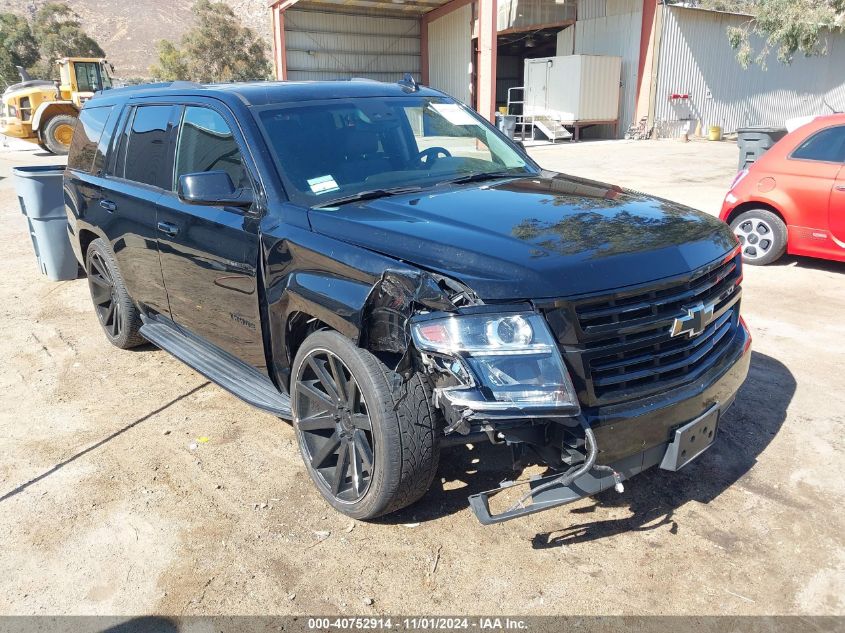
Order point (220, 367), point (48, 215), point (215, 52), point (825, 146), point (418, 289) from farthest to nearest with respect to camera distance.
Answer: point (215, 52) < point (48, 215) < point (825, 146) < point (220, 367) < point (418, 289)

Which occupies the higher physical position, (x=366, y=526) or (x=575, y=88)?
(x=575, y=88)

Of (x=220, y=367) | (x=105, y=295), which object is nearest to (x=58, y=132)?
(x=105, y=295)

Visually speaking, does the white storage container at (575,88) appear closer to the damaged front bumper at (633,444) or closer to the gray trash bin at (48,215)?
the gray trash bin at (48,215)

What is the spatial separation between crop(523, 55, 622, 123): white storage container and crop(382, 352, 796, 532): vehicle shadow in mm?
23967

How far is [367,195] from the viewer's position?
3.55 m

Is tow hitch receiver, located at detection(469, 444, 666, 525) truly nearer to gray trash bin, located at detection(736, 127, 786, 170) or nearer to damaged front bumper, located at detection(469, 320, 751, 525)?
damaged front bumper, located at detection(469, 320, 751, 525)

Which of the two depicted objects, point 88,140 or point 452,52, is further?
point 452,52

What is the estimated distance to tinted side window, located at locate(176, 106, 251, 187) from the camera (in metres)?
3.76

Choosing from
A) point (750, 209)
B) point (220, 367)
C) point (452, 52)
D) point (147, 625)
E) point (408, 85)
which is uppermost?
point (452, 52)

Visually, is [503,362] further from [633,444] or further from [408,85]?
[408,85]

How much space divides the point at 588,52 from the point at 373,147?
1089 inches

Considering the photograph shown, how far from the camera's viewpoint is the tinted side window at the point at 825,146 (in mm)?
6875

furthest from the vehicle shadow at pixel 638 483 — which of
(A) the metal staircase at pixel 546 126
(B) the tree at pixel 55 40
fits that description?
(B) the tree at pixel 55 40

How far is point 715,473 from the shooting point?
3617mm
